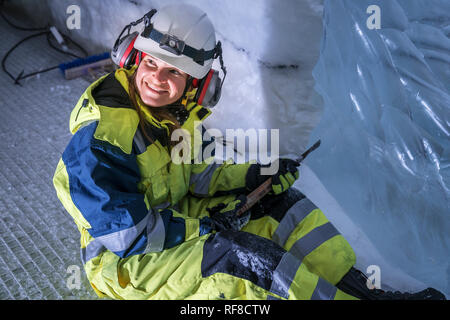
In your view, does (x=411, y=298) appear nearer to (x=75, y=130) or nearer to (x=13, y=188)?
(x=75, y=130)

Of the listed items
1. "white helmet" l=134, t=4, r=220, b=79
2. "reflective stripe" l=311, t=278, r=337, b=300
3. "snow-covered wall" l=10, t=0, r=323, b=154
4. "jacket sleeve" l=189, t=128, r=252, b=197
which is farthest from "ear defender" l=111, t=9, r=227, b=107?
"reflective stripe" l=311, t=278, r=337, b=300

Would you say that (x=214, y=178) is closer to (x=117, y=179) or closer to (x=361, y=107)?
(x=117, y=179)

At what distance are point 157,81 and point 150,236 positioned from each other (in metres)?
0.50

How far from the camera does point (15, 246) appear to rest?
5.68 feet

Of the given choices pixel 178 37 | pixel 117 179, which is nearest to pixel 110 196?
pixel 117 179

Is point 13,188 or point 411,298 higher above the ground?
point 411,298

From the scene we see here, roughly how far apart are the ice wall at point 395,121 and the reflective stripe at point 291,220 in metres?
0.38

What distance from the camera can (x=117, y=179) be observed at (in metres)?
1.28

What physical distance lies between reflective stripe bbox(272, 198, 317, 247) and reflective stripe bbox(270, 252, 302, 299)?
0.30 m

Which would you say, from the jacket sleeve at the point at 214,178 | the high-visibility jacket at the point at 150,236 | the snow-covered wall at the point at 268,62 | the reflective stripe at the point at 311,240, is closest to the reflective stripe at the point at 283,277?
the high-visibility jacket at the point at 150,236

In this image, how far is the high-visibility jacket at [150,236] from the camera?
1.22 metres

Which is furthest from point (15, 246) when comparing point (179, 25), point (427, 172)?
point (427, 172)
